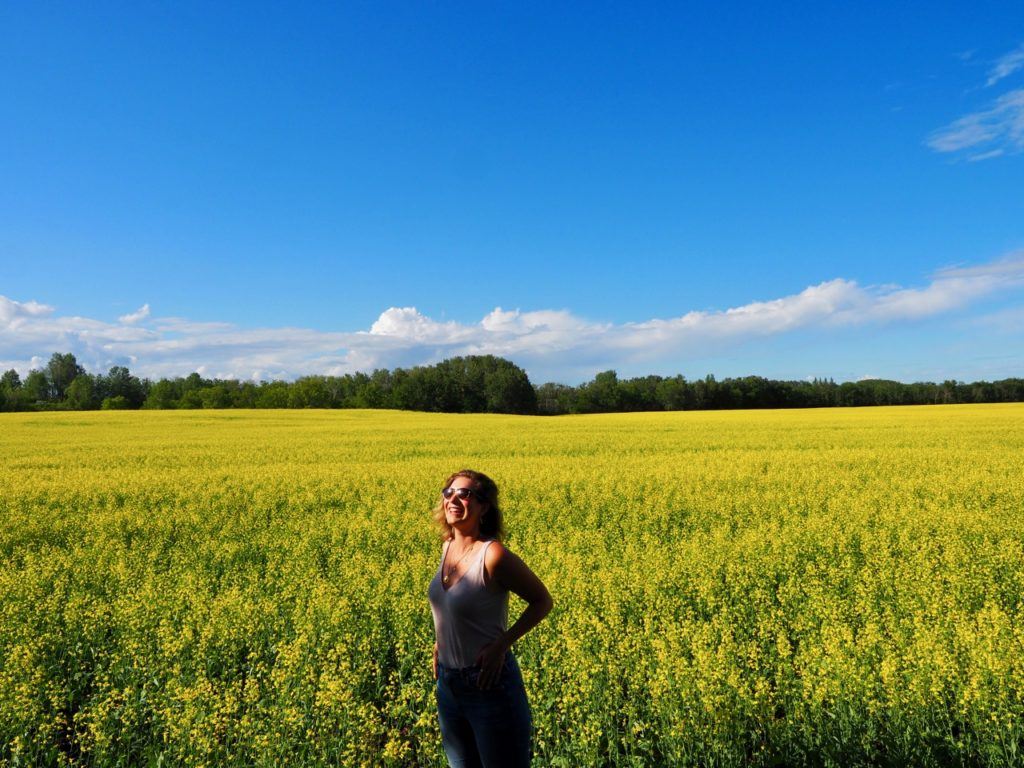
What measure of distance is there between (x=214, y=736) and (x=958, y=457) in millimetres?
21562

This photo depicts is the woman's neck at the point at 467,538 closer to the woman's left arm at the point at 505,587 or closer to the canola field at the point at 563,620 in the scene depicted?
the woman's left arm at the point at 505,587

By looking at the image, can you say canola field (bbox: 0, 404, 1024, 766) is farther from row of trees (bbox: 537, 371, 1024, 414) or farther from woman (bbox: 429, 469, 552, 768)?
row of trees (bbox: 537, 371, 1024, 414)

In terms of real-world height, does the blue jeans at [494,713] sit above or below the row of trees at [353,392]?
below

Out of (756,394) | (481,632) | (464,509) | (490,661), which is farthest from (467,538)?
(756,394)

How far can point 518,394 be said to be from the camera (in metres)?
87.2

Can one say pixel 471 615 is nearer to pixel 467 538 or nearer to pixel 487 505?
pixel 467 538

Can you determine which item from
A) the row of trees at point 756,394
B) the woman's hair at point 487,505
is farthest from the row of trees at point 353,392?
the woman's hair at point 487,505

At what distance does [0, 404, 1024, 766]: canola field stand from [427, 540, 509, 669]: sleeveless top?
5.07 feet

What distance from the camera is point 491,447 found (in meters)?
26.3

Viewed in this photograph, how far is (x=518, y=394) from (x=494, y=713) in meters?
84.2

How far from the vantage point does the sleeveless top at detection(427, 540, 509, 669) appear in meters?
2.96

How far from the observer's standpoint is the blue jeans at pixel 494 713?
2982 mm

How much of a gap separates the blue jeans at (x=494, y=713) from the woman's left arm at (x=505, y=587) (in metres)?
0.08

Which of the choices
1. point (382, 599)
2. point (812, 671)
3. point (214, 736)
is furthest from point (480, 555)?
point (382, 599)
